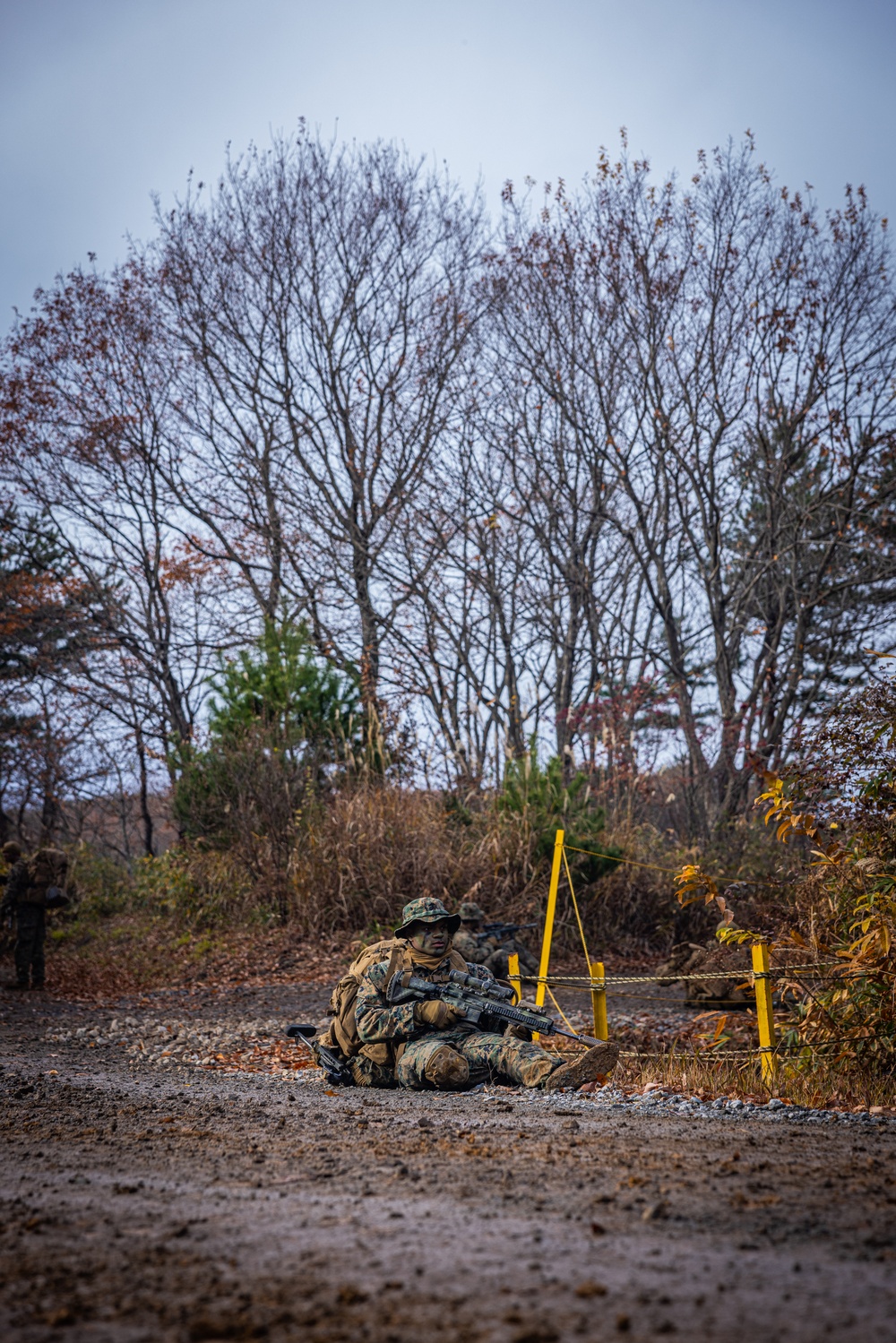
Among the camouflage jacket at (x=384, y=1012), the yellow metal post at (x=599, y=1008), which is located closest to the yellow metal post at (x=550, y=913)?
the yellow metal post at (x=599, y=1008)

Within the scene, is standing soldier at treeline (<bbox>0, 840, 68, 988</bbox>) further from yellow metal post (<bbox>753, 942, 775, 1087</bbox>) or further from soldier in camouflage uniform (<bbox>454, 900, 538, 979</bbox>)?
yellow metal post (<bbox>753, 942, 775, 1087</bbox>)

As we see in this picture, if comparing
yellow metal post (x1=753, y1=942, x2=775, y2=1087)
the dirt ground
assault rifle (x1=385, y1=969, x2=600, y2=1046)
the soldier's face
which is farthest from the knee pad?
yellow metal post (x1=753, y1=942, x2=775, y2=1087)

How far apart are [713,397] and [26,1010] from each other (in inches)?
476

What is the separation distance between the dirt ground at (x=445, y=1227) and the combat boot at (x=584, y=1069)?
40 cm

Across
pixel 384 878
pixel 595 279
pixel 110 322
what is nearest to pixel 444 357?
pixel 595 279

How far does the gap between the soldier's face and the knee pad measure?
573 mm

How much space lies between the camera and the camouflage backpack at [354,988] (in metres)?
6.22

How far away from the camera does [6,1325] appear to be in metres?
2.13

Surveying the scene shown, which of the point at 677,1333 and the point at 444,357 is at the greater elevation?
the point at 444,357

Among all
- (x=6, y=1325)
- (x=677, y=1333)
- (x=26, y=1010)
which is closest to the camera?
(x=677, y=1333)

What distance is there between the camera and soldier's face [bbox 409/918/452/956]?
20.3 ft

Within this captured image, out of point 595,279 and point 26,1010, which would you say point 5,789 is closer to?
point 26,1010

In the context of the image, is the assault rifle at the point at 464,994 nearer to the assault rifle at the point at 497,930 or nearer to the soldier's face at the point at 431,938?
the soldier's face at the point at 431,938

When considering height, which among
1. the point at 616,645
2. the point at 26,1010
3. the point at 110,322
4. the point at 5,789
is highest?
the point at 110,322
